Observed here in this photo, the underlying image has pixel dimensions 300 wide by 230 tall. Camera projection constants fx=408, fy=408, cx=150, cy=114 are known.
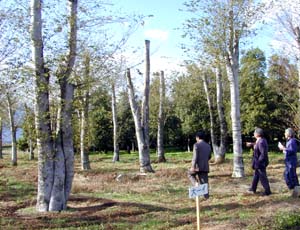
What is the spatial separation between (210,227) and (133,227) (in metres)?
1.66

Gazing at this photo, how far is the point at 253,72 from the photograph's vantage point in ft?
122

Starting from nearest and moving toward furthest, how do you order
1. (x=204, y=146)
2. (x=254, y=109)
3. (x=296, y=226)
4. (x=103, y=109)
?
(x=296, y=226) < (x=204, y=146) < (x=254, y=109) < (x=103, y=109)

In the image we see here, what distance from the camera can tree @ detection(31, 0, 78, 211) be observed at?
34.3 feet

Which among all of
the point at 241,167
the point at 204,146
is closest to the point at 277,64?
the point at 241,167

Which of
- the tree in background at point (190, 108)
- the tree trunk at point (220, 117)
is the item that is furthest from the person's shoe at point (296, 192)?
the tree in background at point (190, 108)

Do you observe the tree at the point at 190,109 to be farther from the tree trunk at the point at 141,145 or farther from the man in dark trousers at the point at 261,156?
the man in dark trousers at the point at 261,156

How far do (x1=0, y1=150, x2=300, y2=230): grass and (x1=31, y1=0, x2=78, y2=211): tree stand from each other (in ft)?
1.85

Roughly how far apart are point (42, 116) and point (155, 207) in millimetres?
3821

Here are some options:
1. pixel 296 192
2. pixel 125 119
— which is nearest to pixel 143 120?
pixel 296 192

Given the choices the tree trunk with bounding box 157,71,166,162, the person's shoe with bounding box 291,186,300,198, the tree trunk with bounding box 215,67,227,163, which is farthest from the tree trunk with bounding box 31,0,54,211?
the tree trunk with bounding box 157,71,166,162

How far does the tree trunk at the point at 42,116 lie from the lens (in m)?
10.3

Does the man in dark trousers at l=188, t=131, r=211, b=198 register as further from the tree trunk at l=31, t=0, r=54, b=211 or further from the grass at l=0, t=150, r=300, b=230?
the tree trunk at l=31, t=0, r=54, b=211

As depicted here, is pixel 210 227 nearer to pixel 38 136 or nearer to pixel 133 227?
pixel 133 227

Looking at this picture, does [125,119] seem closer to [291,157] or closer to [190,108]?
[190,108]
